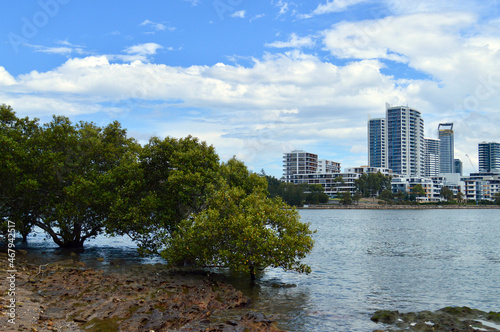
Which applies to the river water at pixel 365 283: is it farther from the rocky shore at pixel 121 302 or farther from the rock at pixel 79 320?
the rock at pixel 79 320

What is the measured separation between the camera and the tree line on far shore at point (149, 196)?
29984 mm

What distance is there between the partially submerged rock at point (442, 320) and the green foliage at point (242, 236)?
6.98 metres

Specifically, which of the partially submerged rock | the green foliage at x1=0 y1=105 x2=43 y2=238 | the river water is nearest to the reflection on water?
the river water

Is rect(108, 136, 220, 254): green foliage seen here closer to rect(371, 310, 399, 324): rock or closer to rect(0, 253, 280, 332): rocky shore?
rect(0, 253, 280, 332): rocky shore

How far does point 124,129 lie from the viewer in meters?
47.1

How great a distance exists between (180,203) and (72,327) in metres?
18.8

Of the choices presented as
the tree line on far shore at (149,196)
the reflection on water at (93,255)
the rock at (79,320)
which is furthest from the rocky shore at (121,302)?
the reflection on water at (93,255)

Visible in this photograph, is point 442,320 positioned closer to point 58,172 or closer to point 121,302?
point 121,302

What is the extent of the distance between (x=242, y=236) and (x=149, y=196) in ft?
37.1

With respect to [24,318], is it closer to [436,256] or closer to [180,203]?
[180,203]

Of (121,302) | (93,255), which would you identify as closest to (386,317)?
(121,302)

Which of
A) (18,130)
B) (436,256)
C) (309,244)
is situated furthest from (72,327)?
(436,256)

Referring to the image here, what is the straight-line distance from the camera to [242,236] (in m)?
29.1

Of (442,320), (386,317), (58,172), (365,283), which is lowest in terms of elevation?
(365,283)
